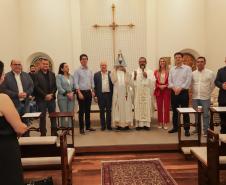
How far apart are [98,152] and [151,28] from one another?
582 centimetres

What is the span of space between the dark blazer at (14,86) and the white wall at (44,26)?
4657 millimetres

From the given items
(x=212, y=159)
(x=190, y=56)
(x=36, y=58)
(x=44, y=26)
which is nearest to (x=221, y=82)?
(x=212, y=159)

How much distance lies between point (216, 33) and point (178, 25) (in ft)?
4.60

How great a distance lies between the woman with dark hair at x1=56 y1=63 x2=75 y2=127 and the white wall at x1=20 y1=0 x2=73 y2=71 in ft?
13.1

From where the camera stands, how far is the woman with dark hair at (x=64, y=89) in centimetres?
645

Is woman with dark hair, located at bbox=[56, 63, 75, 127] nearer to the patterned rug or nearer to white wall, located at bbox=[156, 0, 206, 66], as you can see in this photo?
the patterned rug

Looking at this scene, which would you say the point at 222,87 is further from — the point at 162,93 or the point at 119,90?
the point at 119,90

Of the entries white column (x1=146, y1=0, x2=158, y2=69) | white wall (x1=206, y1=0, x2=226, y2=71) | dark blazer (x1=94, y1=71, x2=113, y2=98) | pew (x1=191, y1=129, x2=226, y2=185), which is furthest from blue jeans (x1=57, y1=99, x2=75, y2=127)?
white wall (x1=206, y1=0, x2=226, y2=71)

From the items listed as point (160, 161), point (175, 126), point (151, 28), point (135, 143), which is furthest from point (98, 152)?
point (151, 28)

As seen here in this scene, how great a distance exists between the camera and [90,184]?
4.18 m

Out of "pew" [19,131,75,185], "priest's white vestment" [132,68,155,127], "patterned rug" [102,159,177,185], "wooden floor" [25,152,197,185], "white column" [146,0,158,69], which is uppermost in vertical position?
"white column" [146,0,158,69]

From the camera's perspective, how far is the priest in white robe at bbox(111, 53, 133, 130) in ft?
22.2

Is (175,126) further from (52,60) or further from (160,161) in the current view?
(52,60)

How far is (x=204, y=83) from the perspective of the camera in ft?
19.8
